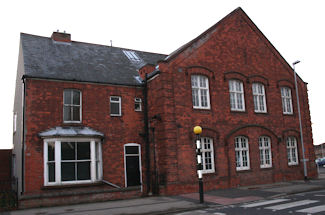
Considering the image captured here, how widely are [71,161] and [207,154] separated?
26.0 ft

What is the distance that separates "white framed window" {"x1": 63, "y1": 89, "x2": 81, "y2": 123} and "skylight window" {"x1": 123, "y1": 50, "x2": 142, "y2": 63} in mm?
6307

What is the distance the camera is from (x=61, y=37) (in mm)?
20625

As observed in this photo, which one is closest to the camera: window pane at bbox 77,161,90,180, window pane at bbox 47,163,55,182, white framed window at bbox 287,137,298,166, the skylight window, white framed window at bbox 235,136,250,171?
window pane at bbox 47,163,55,182

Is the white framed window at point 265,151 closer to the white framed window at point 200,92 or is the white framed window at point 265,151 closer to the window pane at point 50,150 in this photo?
the white framed window at point 200,92

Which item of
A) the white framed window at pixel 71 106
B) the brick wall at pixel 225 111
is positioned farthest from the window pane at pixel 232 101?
the white framed window at pixel 71 106

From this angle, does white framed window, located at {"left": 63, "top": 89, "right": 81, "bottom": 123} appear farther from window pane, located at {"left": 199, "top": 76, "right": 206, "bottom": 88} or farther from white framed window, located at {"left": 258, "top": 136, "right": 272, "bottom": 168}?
white framed window, located at {"left": 258, "top": 136, "right": 272, "bottom": 168}

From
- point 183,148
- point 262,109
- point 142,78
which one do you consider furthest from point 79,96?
point 262,109

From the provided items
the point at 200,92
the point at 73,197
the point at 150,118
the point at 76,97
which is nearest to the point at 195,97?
the point at 200,92

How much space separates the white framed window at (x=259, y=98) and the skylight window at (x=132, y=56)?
28.6 ft

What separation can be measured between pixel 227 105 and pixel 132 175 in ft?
24.8

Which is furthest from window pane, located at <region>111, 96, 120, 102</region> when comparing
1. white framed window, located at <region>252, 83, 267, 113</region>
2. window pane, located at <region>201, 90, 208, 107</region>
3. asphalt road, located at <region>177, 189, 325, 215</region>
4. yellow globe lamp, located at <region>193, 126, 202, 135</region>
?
white framed window, located at <region>252, 83, 267, 113</region>

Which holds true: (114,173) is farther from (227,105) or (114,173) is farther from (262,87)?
(262,87)

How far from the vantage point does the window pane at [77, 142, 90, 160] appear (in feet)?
53.2

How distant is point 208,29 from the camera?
19.4m
